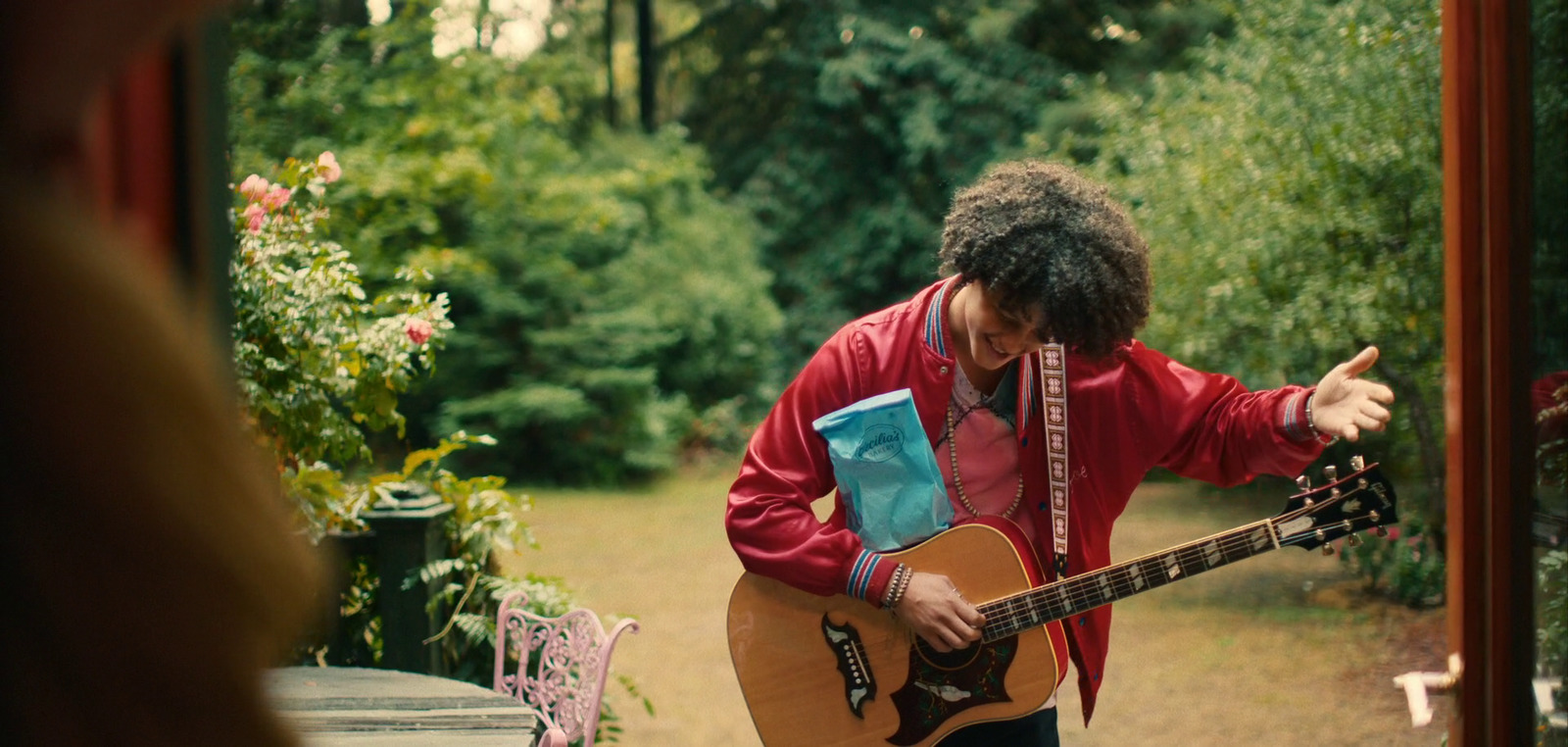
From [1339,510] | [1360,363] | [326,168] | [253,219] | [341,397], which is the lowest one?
[1339,510]

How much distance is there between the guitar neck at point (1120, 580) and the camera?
75.9 inches

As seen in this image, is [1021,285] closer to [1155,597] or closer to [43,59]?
[43,59]

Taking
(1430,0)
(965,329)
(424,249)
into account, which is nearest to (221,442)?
(965,329)

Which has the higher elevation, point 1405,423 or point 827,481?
point 827,481

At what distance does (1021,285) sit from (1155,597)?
469 centimetres

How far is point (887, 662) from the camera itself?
2139 millimetres

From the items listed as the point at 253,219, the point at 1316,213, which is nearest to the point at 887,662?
the point at 253,219

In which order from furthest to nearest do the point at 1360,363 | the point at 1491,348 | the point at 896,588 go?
the point at 896,588, the point at 1360,363, the point at 1491,348

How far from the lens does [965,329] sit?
2129 millimetres

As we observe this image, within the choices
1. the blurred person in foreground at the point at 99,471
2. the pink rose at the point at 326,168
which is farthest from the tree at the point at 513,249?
the blurred person in foreground at the point at 99,471

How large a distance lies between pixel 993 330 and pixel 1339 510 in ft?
2.00

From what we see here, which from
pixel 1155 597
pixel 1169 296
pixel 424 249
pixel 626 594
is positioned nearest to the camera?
pixel 1169 296

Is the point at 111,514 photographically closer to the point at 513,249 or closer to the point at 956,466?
the point at 956,466

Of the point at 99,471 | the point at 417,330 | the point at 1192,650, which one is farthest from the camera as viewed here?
the point at 1192,650
